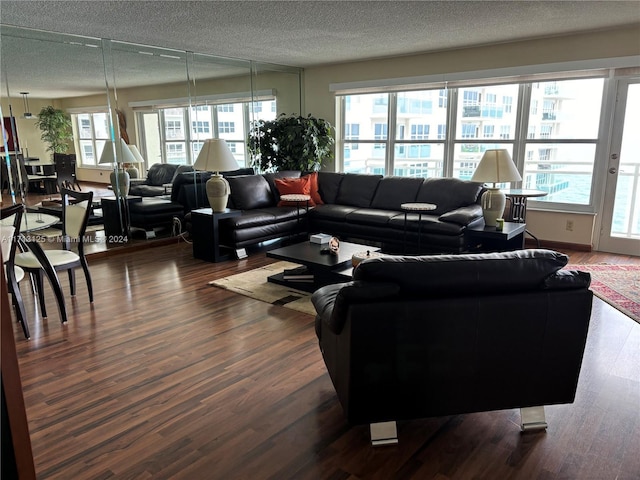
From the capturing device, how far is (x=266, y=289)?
161 inches

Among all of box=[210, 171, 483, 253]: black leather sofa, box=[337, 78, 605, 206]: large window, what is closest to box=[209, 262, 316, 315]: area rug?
box=[210, 171, 483, 253]: black leather sofa

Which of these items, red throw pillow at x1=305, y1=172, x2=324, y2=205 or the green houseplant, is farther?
red throw pillow at x1=305, y1=172, x2=324, y2=205

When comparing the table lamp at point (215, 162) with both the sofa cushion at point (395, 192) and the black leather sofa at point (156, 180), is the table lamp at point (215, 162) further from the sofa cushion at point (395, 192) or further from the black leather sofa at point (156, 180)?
the sofa cushion at point (395, 192)

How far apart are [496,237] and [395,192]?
5.25 ft

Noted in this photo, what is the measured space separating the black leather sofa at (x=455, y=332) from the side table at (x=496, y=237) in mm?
2605

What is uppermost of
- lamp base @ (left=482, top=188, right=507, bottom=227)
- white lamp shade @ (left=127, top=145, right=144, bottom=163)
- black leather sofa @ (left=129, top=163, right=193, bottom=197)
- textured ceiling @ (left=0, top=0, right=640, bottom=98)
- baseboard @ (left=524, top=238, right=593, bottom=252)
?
textured ceiling @ (left=0, top=0, right=640, bottom=98)

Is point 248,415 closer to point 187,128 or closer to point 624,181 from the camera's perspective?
point 187,128

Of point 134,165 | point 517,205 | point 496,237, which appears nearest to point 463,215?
point 496,237

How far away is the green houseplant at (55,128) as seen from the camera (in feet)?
15.6

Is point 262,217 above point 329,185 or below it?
below

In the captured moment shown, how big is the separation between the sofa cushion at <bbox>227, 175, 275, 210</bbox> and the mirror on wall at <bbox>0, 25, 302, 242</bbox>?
0.73m

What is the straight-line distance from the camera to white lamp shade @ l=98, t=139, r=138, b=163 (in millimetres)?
5168

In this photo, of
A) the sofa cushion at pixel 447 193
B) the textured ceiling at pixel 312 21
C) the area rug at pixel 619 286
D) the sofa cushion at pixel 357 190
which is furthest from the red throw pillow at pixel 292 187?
the area rug at pixel 619 286

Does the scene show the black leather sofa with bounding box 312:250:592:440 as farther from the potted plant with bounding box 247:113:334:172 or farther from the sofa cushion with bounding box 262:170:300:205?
the potted plant with bounding box 247:113:334:172
